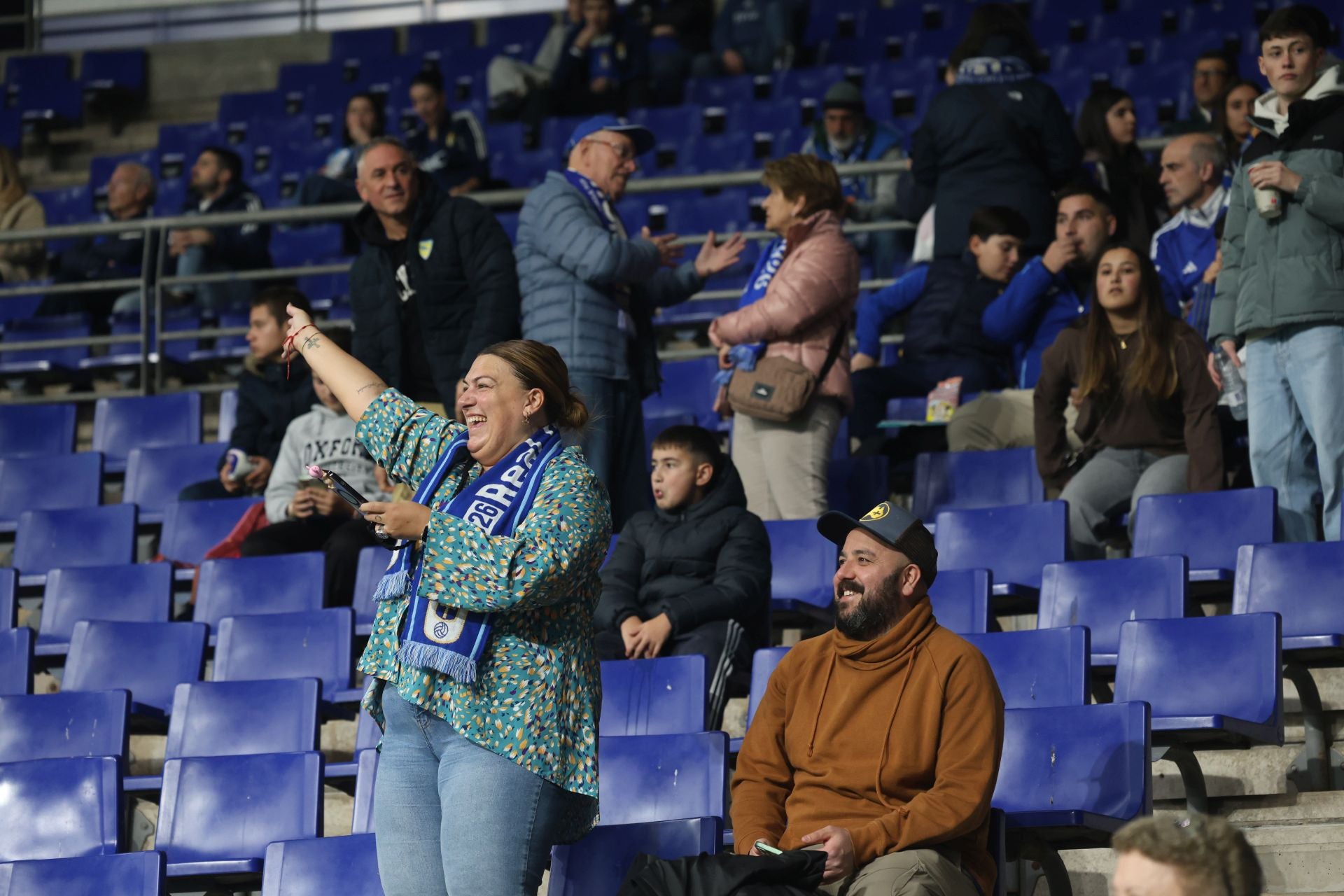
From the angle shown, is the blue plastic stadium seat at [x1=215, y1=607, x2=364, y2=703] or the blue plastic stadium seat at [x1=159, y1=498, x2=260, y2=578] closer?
the blue plastic stadium seat at [x1=215, y1=607, x2=364, y2=703]

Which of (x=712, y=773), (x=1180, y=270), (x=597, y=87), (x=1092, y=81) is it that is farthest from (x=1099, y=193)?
(x=597, y=87)

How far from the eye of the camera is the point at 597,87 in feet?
36.3

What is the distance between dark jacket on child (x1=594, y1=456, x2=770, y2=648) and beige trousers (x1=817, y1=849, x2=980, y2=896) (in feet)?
5.08

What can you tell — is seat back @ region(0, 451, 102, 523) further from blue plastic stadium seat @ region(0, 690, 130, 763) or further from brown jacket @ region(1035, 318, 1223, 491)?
brown jacket @ region(1035, 318, 1223, 491)

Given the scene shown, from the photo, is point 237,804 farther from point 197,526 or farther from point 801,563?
point 197,526

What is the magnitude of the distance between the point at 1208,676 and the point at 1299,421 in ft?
4.08

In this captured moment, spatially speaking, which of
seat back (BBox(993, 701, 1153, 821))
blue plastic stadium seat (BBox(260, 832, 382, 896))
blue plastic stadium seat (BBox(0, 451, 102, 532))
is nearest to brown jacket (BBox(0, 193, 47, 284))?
blue plastic stadium seat (BBox(0, 451, 102, 532))

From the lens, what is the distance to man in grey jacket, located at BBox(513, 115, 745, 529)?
5.88 m

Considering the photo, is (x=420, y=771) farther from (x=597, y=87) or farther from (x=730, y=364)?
(x=597, y=87)

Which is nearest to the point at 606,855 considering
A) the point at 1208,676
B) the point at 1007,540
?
the point at 1208,676

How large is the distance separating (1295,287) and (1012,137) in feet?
6.55

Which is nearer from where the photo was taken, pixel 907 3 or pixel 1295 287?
pixel 1295 287

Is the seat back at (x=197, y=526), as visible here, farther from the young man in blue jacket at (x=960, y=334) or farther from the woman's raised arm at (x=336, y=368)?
the woman's raised arm at (x=336, y=368)

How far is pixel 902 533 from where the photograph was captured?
157 inches
